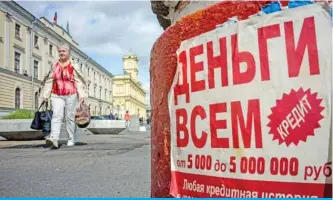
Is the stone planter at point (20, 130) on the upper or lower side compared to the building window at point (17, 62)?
lower

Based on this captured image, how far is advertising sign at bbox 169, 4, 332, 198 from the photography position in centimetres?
103

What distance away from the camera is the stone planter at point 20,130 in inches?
374

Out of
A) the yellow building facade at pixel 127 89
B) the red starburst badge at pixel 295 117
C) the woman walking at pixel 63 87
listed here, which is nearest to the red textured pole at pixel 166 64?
the red starburst badge at pixel 295 117

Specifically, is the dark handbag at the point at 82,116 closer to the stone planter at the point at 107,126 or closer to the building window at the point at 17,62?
the stone planter at the point at 107,126

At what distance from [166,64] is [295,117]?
56cm

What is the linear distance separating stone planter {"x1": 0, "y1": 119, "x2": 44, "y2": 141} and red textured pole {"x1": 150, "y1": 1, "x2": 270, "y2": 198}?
333 inches

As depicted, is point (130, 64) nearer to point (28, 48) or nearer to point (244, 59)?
point (28, 48)

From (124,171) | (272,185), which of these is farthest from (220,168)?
Answer: (124,171)

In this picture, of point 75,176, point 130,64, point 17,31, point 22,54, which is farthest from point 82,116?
point 130,64

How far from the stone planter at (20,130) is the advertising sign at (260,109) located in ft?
28.8

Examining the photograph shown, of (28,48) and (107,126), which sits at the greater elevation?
(28,48)

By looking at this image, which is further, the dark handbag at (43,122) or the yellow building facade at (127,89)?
the yellow building facade at (127,89)

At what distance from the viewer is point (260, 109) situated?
1.11 meters

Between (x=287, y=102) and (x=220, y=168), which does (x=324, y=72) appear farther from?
(x=220, y=168)
